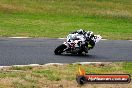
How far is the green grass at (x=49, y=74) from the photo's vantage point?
10.4 m

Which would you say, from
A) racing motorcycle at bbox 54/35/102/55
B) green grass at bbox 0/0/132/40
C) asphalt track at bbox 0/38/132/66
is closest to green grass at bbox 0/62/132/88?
asphalt track at bbox 0/38/132/66

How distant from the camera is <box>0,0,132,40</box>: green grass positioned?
86.7 ft

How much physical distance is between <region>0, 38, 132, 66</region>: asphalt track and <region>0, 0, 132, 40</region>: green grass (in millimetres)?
3049

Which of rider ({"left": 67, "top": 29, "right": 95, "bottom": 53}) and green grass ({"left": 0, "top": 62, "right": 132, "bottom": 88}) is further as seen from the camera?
rider ({"left": 67, "top": 29, "right": 95, "bottom": 53})

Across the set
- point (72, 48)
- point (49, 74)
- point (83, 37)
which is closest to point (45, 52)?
point (72, 48)

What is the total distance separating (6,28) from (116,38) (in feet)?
22.0

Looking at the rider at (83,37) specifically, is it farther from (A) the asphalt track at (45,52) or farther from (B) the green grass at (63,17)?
(B) the green grass at (63,17)

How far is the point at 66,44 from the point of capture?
1661cm

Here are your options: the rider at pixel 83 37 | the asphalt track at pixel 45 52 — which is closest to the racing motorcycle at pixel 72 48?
the rider at pixel 83 37

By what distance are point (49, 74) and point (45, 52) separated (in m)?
5.36

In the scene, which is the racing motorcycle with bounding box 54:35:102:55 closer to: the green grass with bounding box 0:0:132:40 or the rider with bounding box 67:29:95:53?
the rider with bounding box 67:29:95:53

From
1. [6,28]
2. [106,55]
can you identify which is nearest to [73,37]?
[106,55]

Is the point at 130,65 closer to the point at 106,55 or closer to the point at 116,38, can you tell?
the point at 106,55

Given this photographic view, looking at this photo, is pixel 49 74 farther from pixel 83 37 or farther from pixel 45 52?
pixel 45 52
